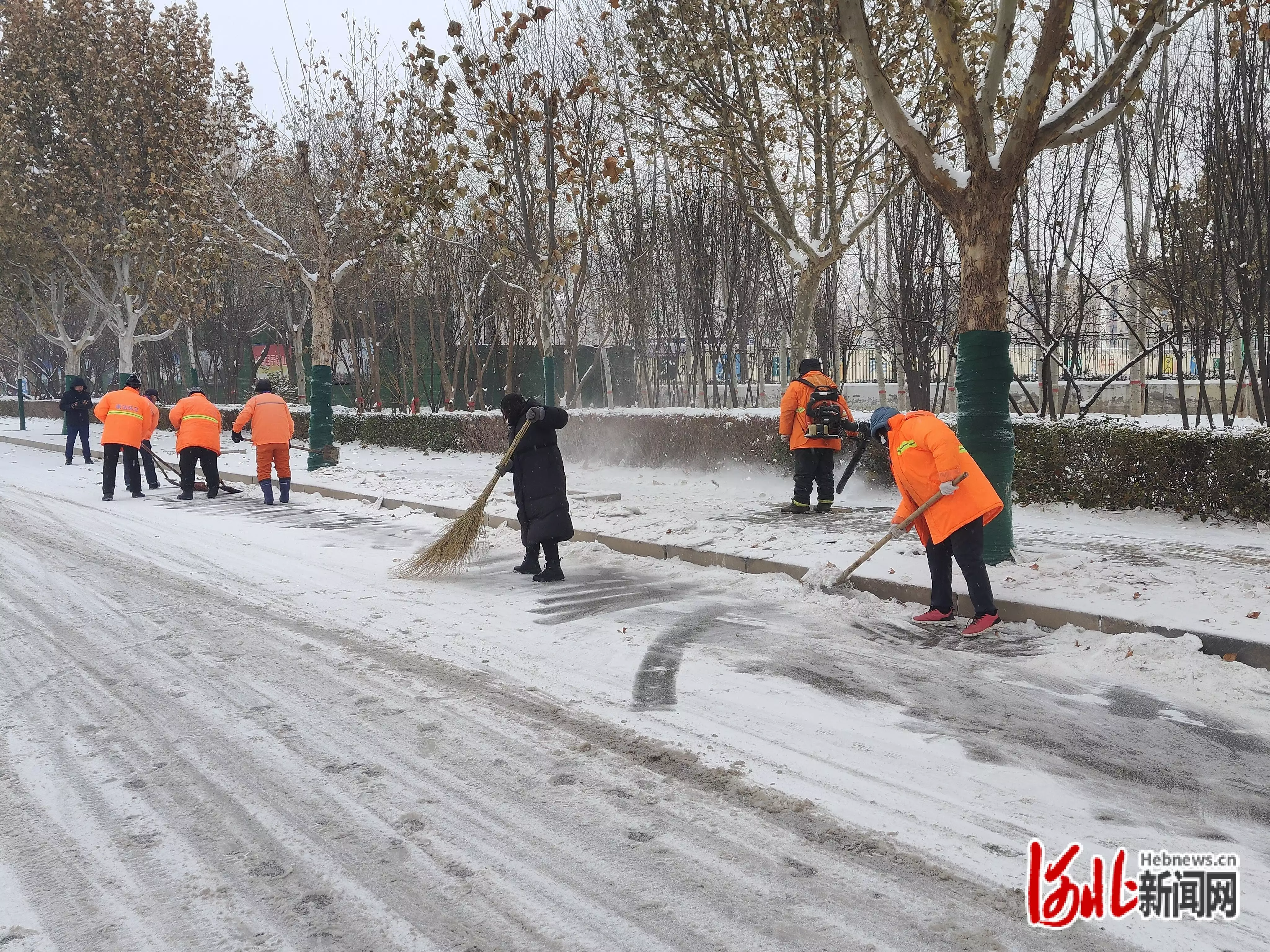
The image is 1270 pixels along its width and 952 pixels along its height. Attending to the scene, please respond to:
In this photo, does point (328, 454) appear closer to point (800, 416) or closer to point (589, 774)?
point (800, 416)

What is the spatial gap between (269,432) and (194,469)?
5.10 ft

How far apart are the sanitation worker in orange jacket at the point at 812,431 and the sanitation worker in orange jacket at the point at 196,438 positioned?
24.9ft

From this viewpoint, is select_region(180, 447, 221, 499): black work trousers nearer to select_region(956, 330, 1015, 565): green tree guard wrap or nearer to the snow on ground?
the snow on ground

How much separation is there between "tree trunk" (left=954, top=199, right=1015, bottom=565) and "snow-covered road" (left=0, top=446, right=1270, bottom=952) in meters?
1.61

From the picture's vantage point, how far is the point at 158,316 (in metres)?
29.1

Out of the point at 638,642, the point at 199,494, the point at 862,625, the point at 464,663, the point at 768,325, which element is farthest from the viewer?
the point at 768,325

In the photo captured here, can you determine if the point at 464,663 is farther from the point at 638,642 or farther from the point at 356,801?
the point at 356,801

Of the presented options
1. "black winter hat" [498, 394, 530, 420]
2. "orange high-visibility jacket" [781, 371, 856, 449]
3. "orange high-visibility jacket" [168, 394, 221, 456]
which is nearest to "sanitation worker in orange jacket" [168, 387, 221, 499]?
"orange high-visibility jacket" [168, 394, 221, 456]

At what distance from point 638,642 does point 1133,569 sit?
3.75 m

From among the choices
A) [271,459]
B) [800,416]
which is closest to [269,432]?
[271,459]

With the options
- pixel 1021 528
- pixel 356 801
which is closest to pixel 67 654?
pixel 356 801

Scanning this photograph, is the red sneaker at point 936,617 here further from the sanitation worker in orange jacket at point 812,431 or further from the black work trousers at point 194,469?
the black work trousers at point 194,469

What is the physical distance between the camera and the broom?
761 cm

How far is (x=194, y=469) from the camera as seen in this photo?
13227 millimetres
